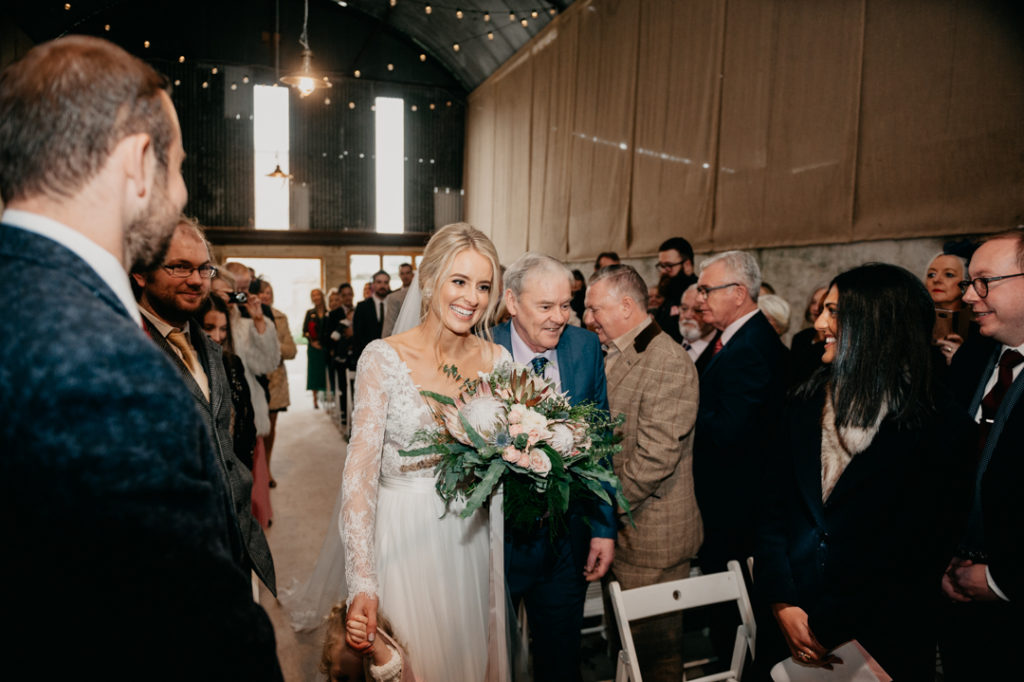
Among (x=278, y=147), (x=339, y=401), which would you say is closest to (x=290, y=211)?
(x=278, y=147)

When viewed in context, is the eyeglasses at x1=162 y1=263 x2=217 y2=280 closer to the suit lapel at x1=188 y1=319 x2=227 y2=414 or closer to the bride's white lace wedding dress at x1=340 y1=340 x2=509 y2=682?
the suit lapel at x1=188 y1=319 x2=227 y2=414

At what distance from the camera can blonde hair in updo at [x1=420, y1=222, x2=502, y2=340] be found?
1.96 meters

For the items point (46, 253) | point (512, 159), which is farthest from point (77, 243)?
point (512, 159)

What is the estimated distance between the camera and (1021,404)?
70.7 inches

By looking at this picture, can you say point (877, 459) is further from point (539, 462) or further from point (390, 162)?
point (390, 162)

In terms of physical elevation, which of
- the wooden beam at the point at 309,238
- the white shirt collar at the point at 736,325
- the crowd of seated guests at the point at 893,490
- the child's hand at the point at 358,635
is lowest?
the child's hand at the point at 358,635

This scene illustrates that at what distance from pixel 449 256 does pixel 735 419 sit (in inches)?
62.5

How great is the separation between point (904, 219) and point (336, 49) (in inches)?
538

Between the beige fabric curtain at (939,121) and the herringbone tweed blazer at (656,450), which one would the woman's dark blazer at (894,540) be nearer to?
the herringbone tweed blazer at (656,450)

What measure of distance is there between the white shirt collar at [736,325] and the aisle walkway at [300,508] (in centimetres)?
227

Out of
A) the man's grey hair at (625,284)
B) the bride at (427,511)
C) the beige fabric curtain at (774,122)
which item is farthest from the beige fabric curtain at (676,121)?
the bride at (427,511)

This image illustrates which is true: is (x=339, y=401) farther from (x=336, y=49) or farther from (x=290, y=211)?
(x=336, y=49)

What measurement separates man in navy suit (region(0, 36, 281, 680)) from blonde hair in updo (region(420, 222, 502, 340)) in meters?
1.14

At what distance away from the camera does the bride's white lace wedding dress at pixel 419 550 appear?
1824mm
